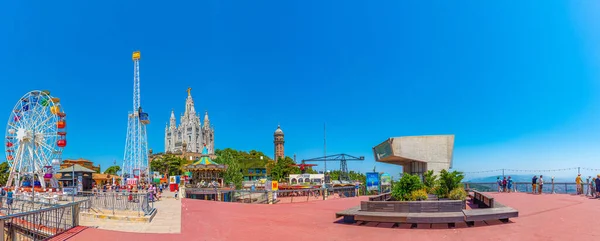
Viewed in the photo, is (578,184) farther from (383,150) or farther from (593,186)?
(383,150)

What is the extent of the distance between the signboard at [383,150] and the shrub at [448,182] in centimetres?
840

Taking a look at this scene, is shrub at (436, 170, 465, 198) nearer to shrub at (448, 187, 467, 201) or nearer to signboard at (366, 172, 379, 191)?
shrub at (448, 187, 467, 201)

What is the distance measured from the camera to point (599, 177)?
19.4 m

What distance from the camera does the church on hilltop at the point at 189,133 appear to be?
166m

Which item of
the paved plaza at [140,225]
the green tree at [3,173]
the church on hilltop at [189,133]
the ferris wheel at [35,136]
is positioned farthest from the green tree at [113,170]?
the paved plaza at [140,225]

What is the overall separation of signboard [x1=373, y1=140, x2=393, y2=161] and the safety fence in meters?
3.58

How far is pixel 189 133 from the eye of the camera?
167 m

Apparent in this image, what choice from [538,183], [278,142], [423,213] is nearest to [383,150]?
[538,183]

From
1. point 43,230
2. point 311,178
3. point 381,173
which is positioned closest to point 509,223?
point 43,230

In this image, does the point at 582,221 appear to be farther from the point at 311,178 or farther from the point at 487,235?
the point at 311,178

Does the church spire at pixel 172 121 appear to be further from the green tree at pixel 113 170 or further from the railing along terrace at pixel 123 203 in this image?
the railing along terrace at pixel 123 203

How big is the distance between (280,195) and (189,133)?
142071mm

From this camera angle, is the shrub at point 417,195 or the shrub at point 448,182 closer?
the shrub at point 417,195

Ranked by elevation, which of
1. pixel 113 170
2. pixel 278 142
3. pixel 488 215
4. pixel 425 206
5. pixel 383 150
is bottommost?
pixel 113 170
